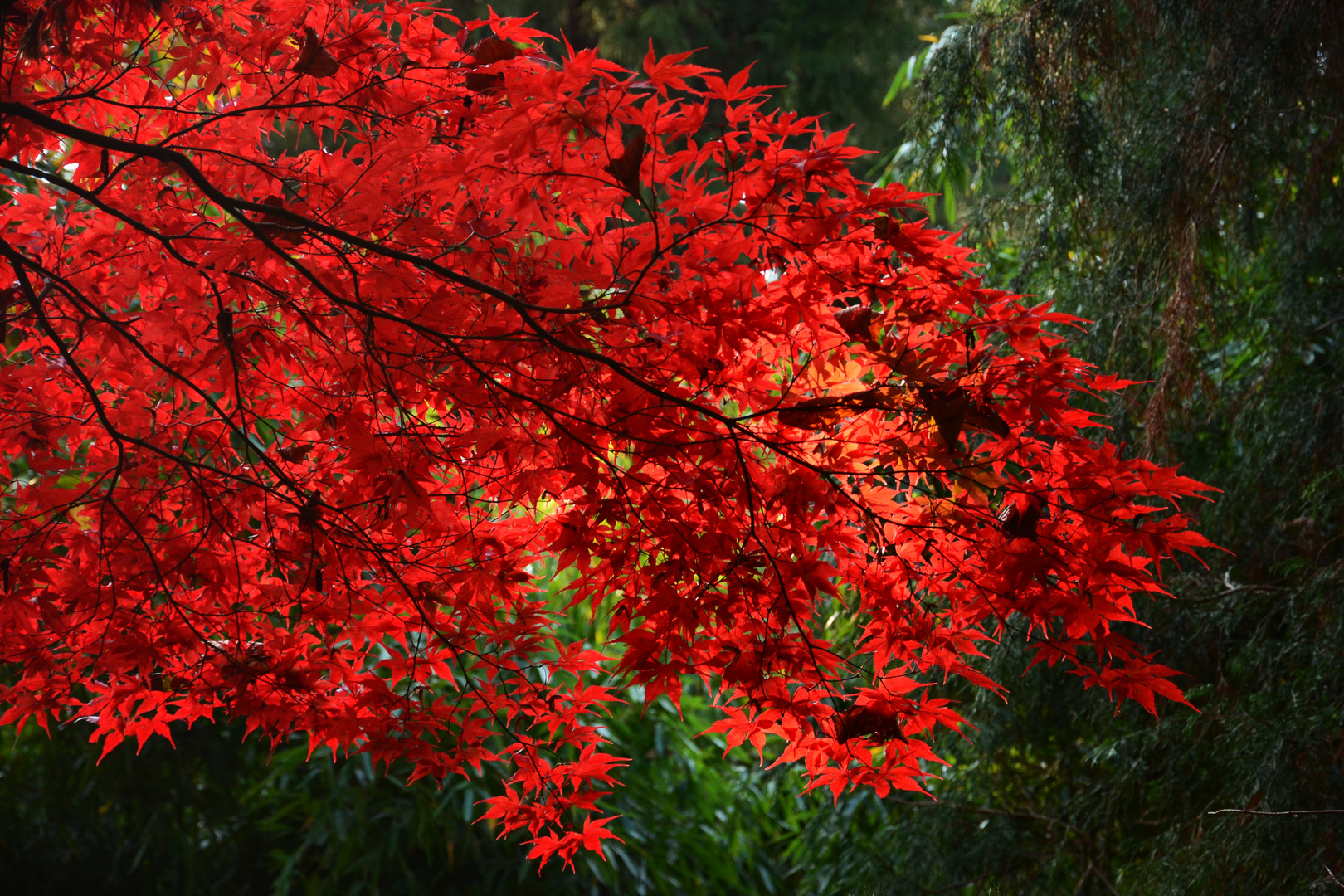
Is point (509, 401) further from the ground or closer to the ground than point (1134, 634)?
further from the ground

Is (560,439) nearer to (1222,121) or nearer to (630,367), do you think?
(630,367)

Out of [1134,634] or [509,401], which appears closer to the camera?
[509,401]

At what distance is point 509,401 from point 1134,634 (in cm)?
162

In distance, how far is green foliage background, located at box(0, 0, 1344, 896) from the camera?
199cm

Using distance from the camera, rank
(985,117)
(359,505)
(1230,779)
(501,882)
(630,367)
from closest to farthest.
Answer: (630,367), (359,505), (1230,779), (985,117), (501,882)

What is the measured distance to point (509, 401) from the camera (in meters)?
1.32

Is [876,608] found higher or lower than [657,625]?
lower

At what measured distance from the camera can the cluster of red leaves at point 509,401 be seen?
1.16 m

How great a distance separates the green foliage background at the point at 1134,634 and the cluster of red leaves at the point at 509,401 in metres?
0.86

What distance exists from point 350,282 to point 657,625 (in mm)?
631

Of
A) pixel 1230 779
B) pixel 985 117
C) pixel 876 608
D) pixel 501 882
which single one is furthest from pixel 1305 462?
pixel 501 882

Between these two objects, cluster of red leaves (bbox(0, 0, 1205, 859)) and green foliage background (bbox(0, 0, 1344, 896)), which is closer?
cluster of red leaves (bbox(0, 0, 1205, 859))

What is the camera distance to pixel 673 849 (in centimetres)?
329

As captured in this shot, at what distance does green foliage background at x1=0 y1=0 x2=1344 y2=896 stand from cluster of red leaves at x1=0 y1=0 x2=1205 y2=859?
858 mm
